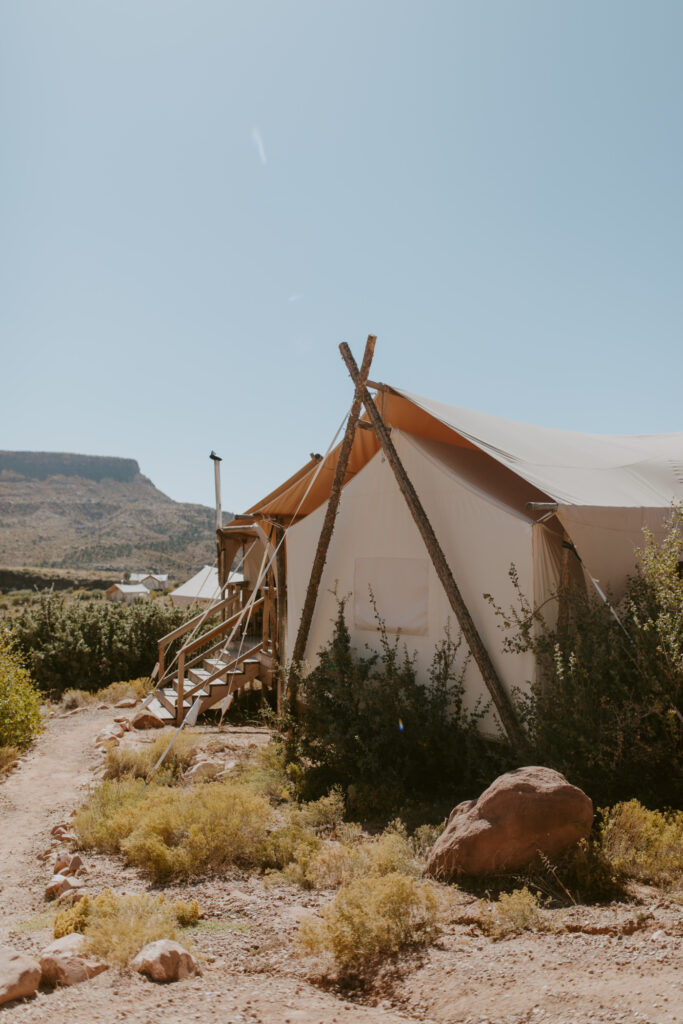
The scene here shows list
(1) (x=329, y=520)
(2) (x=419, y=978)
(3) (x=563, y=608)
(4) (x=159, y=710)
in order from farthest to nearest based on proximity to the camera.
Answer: (4) (x=159, y=710) → (1) (x=329, y=520) → (3) (x=563, y=608) → (2) (x=419, y=978)

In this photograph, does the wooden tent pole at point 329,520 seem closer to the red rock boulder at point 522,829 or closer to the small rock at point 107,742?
the small rock at point 107,742

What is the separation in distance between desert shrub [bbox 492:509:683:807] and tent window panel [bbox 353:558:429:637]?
1797mm

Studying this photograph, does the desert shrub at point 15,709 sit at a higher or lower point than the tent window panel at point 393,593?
lower

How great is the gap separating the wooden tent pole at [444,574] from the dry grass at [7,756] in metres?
5.53

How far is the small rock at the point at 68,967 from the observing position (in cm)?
303

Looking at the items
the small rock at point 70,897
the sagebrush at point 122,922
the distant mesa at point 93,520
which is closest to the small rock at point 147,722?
the small rock at point 70,897

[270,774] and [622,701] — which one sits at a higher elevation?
[622,701]

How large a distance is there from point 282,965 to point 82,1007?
0.94 m

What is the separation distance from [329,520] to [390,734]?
267 centimetres

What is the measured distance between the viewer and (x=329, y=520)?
7941mm

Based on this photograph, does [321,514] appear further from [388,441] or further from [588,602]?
[588,602]

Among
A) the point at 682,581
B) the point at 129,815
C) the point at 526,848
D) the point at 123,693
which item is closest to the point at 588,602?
the point at 682,581

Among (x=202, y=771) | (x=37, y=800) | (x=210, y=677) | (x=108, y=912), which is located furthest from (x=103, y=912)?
(x=210, y=677)

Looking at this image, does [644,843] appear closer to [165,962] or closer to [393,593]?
[165,962]
